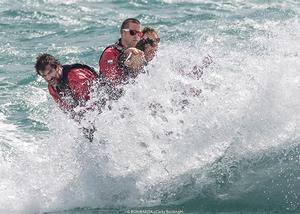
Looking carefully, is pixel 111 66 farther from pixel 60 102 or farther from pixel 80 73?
pixel 60 102

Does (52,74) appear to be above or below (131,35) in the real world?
below

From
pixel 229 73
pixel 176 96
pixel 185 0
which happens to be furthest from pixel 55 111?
pixel 185 0

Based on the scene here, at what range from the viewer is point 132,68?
6941mm

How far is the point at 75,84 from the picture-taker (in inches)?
271

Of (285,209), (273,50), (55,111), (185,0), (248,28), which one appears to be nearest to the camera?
(285,209)

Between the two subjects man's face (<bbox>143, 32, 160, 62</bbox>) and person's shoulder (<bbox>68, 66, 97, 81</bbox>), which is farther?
man's face (<bbox>143, 32, 160, 62</bbox>)

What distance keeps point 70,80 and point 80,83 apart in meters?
0.11

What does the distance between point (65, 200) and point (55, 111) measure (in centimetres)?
111

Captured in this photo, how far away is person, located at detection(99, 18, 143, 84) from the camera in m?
7.04

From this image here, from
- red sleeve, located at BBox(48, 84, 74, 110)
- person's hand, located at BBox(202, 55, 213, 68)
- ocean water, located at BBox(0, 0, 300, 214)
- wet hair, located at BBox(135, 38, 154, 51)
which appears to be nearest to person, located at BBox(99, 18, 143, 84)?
wet hair, located at BBox(135, 38, 154, 51)

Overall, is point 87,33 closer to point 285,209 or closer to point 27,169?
point 27,169

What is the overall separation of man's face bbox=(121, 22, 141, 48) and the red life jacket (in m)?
0.52

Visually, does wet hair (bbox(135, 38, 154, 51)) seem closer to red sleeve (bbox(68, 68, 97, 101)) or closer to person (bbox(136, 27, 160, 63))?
person (bbox(136, 27, 160, 63))

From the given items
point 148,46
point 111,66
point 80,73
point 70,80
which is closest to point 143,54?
point 148,46
